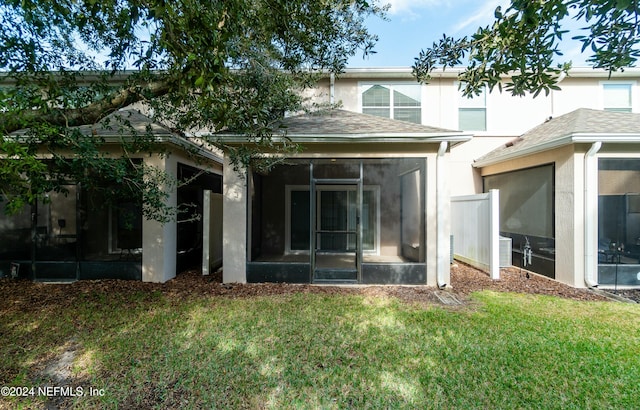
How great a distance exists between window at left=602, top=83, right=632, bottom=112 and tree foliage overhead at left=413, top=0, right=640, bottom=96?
31.2 ft

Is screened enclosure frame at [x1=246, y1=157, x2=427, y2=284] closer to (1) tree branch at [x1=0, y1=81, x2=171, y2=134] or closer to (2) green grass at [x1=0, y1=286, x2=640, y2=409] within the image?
(2) green grass at [x1=0, y1=286, x2=640, y2=409]

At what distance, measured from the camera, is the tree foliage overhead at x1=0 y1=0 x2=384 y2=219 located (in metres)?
3.39

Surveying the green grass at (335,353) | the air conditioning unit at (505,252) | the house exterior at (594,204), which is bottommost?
the green grass at (335,353)

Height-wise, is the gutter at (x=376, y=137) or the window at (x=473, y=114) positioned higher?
the window at (x=473, y=114)

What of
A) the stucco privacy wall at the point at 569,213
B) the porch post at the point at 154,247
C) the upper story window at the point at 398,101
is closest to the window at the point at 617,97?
the stucco privacy wall at the point at 569,213

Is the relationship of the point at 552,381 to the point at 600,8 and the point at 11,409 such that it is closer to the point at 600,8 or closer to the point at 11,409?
the point at 600,8

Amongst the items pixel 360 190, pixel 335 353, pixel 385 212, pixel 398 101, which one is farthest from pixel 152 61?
pixel 398 101

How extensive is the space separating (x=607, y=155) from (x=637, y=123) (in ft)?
5.41

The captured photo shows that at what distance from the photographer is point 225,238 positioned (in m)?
6.48

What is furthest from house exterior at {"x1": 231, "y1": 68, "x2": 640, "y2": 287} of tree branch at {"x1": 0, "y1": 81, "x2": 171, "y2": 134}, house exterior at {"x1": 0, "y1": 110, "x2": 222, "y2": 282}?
tree branch at {"x1": 0, "y1": 81, "x2": 171, "y2": 134}

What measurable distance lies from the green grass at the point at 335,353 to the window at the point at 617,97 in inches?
338

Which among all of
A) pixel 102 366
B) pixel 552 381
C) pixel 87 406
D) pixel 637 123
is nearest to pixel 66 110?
pixel 102 366

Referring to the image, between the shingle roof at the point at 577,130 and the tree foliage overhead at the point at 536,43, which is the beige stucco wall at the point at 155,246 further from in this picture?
the shingle roof at the point at 577,130

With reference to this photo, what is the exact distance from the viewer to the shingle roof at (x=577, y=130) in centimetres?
623
